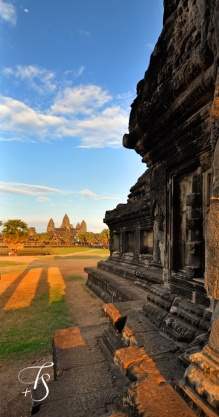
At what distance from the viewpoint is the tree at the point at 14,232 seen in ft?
94.8

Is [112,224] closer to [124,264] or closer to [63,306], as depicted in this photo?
[124,264]

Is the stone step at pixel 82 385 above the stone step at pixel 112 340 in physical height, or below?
below

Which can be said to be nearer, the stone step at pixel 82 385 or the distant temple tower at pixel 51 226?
the stone step at pixel 82 385

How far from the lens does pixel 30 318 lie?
5.31 meters

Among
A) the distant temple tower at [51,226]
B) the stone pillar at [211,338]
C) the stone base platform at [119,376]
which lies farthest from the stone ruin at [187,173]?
the distant temple tower at [51,226]

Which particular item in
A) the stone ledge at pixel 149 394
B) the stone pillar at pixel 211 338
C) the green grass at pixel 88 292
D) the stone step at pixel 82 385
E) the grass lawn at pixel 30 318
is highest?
the stone pillar at pixel 211 338

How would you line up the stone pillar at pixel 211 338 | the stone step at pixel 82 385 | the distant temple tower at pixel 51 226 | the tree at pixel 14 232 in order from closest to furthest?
the stone pillar at pixel 211 338 → the stone step at pixel 82 385 → the tree at pixel 14 232 → the distant temple tower at pixel 51 226

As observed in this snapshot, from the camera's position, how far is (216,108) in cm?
141

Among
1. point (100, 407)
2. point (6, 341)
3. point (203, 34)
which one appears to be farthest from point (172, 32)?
point (6, 341)

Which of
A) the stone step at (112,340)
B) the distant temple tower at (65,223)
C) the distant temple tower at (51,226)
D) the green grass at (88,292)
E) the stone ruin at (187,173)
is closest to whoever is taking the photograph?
the stone ruin at (187,173)

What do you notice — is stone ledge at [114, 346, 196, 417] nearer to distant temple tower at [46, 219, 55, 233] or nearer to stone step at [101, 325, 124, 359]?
stone step at [101, 325, 124, 359]

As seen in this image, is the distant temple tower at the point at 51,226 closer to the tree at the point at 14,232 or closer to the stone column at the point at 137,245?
the tree at the point at 14,232

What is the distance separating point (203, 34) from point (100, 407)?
9.86 feet

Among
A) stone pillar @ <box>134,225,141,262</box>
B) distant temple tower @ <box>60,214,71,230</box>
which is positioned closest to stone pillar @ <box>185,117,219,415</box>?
stone pillar @ <box>134,225,141,262</box>
